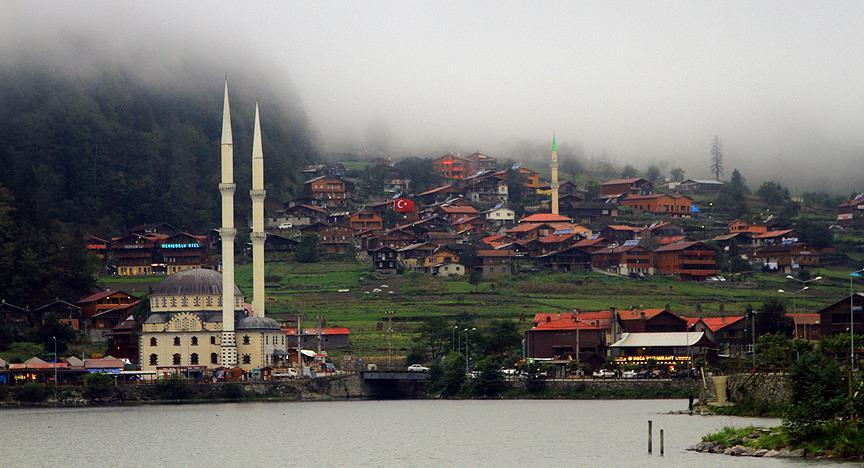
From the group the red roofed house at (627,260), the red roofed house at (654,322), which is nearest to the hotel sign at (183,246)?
the red roofed house at (627,260)

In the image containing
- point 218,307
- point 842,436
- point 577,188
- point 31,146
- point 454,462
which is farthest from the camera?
point 577,188

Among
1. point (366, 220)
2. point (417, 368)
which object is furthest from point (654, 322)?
point (366, 220)

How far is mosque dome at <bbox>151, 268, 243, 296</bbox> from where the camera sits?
392 feet

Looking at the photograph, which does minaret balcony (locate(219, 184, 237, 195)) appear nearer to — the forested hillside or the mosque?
the mosque

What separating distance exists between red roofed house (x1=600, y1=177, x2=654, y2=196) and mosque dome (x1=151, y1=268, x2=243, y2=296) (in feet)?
227

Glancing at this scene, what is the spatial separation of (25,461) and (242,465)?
9.17 metres

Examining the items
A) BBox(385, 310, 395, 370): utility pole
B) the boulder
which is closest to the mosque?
BBox(385, 310, 395, 370): utility pole

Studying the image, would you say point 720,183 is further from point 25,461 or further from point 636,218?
point 25,461

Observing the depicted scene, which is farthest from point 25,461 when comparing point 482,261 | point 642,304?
point 482,261

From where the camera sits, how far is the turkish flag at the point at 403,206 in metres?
169

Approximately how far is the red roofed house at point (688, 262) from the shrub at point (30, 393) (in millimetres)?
57736

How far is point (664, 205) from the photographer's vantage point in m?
174

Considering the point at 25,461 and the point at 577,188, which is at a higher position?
the point at 577,188

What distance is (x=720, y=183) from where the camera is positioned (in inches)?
7653
